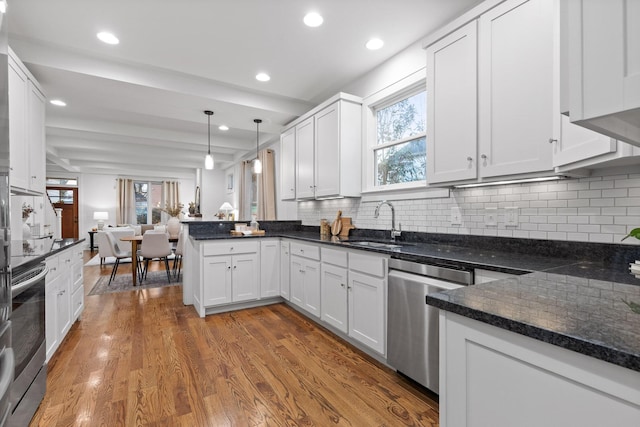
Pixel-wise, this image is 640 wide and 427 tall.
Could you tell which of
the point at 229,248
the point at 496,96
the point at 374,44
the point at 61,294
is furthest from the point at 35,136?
the point at 496,96

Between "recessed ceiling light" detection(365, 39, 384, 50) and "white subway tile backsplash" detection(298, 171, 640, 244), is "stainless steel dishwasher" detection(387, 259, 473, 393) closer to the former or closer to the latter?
"white subway tile backsplash" detection(298, 171, 640, 244)

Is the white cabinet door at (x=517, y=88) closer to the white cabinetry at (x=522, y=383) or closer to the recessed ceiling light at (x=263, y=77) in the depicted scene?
the white cabinetry at (x=522, y=383)

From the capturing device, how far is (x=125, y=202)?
419 inches

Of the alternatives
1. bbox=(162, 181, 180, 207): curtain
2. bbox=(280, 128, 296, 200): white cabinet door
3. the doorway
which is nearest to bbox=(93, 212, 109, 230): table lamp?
the doorway

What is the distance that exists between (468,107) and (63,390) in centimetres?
319

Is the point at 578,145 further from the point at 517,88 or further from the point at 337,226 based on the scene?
the point at 337,226

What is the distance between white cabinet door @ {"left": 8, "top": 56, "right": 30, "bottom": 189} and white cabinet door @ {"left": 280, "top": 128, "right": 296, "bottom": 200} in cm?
268

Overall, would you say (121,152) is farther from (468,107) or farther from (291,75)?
(468,107)

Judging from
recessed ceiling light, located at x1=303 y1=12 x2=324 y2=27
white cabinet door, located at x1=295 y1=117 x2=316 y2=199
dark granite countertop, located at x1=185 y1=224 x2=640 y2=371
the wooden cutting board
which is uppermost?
recessed ceiling light, located at x1=303 y1=12 x2=324 y2=27

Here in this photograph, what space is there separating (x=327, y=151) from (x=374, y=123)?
1.95 feet

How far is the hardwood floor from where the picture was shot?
1.74 metres

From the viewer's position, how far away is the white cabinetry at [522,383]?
59 cm

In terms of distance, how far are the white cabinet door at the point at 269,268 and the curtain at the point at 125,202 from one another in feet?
29.8

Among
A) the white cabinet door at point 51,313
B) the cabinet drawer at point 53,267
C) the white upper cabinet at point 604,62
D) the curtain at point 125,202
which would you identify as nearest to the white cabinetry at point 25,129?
the cabinet drawer at point 53,267
